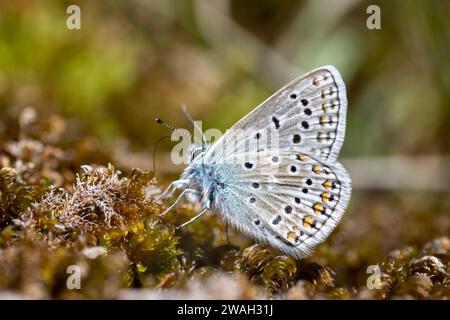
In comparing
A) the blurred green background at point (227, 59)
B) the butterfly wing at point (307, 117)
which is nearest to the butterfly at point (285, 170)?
the butterfly wing at point (307, 117)

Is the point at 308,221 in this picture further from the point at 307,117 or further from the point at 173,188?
the point at 173,188

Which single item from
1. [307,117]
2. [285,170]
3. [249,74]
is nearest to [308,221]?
[285,170]

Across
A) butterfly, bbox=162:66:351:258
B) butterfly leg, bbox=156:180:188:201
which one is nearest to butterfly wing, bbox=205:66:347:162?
butterfly, bbox=162:66:351:258

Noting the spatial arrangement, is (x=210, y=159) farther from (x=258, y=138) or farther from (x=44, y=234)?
(x=44, y=234)

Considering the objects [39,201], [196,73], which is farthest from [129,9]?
[39,201]

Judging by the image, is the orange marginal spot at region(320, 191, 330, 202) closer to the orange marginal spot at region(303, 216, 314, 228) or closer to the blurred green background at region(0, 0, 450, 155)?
the orange marginal spot at region(303, 216, 314, 228)

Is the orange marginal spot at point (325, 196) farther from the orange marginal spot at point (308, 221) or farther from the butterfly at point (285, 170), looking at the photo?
the orange marginal spot at point (308, 221)
